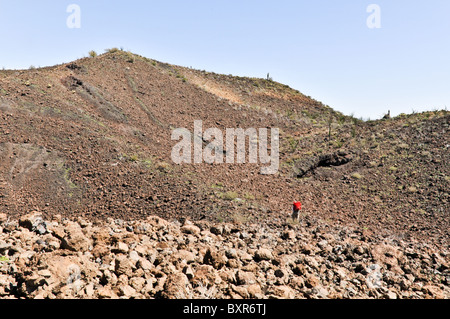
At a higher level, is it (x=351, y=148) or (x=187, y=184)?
(x=351, y=148)

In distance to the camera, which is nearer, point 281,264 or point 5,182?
point 281,264

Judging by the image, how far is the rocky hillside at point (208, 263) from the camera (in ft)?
16.0

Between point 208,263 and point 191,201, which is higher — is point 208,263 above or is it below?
below

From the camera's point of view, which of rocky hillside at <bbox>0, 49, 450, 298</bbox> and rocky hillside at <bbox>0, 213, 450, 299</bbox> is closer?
rocky hillside at <bbox>0, 213, 450, 299</bbox>

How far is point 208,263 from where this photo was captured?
609 cm

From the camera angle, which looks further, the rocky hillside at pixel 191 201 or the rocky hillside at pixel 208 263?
the rocky hillside at pixel 191 201

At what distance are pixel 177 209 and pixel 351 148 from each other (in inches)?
437

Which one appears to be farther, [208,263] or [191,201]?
[191,201]

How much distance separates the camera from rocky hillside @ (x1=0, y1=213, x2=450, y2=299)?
4887mm

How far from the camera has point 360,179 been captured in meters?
13.7

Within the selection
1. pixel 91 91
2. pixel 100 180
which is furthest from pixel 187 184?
pixel 91 91
